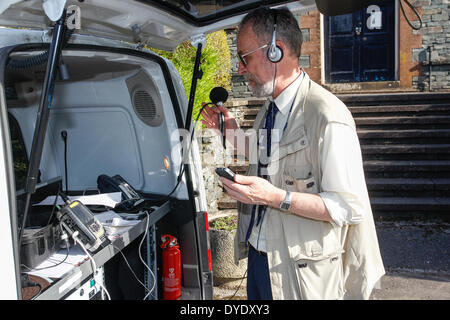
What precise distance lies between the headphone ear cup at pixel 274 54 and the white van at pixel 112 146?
351 mm

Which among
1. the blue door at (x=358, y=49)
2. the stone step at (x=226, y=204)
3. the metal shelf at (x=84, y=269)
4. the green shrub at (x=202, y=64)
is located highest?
the blue door at (x=358, y=49)

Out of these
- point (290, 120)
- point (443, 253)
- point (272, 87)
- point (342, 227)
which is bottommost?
point (443, 253)

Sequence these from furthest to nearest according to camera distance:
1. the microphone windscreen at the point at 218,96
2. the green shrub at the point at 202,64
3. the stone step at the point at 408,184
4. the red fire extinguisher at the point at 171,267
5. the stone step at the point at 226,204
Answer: the stone step at the point at 408,184 → the stone step at the point at 226,204 → the green shrub at the point at 202,64 → the red fire extinguisher at the point at 171,267 → the microphone windscreen at the point at 218,96

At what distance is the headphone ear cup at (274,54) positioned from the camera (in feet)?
7.14

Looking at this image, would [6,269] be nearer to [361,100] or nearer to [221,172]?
[221,172]

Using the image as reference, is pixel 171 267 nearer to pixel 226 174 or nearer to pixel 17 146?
pixel 226 174

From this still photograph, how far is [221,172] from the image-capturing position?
2066 millimetres

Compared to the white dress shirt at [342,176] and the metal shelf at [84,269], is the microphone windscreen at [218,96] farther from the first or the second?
the white dress shirt at [342,176]

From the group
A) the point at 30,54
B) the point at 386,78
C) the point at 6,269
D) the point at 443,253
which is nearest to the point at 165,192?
the point at 30,54

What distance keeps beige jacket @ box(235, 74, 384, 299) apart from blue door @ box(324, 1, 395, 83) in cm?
987

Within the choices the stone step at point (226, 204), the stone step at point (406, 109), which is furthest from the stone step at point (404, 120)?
the stone step at point (226, 204)

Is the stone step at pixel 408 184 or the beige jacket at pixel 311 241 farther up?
the beige jacket at pixel 311 241

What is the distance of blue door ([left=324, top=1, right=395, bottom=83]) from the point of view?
36.6ft

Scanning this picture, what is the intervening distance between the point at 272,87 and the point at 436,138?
7287 millimetres
